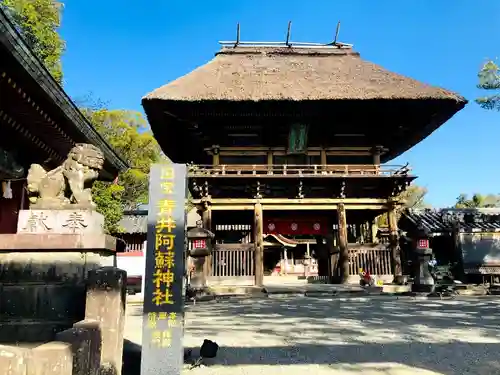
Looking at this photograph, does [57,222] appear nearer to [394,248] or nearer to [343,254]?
[343,254]

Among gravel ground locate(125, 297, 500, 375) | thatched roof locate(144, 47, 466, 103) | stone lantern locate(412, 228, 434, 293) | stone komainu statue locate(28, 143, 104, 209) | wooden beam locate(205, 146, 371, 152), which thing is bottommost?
gravel ground locate(125, 297, 500, 375)

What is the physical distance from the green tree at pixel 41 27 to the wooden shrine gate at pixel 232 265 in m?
9.65

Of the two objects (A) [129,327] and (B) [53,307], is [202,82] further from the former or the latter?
(B) [53,307]

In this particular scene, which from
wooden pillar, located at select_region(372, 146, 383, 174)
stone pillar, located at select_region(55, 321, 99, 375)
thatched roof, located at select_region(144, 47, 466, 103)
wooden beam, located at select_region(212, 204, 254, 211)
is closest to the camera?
stone pillar, located at select_region(55, 321, 99, 375)

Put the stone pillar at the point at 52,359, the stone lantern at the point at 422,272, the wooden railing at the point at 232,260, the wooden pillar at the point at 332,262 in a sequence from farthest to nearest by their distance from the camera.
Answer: the wooden pillar at the point at 332,262, the wooden railing at the point at 232,260, the stone lantern at the point at 422,272, the stone pillar at the point at 52,359

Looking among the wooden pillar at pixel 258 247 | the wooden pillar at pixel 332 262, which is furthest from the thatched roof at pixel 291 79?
the wooden pillar at pixel 332 262

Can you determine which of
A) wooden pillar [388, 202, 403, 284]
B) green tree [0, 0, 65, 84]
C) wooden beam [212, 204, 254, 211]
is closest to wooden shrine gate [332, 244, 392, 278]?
wooden pillar [388, 202, 403, 284]

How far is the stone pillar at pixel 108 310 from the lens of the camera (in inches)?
117

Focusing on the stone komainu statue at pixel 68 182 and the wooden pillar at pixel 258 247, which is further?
the wooden pillar at pixel 258 247

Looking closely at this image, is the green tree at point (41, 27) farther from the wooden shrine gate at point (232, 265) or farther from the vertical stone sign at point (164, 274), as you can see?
the vertical stone sign at point (164, 274)

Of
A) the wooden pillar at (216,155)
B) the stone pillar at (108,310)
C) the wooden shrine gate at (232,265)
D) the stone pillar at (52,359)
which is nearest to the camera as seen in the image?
the stone pillar at (52,359)

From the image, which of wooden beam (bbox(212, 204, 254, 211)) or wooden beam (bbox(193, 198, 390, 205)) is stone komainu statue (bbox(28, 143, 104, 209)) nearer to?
wooden beam (bbox(193, 198, 390, 205))

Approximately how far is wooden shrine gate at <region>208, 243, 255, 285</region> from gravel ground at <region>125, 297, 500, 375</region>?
387 centimetres

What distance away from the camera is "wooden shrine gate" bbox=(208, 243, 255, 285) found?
38.5 ft
